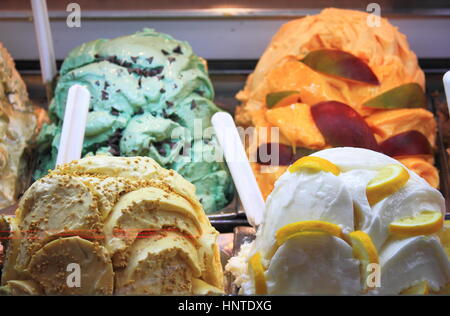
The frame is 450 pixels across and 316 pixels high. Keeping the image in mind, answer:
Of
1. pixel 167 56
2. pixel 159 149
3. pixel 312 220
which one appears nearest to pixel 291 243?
pixel 312 220

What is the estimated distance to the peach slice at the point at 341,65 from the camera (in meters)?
1.98

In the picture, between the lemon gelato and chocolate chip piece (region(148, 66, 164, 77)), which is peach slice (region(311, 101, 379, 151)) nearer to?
chocolate chip piece (region(148, 66, 164, 77))

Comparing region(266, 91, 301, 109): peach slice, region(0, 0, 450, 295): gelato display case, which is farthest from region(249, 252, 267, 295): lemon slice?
region(266, 91, 301, 109): peach slice

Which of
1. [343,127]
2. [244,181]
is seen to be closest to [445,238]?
[244,181]

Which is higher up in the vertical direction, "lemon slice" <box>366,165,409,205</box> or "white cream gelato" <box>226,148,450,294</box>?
"lemon slice" <box>366,165,409,205</box>

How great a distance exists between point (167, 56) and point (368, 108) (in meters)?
0.77

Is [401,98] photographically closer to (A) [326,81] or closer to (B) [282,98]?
(A) [326,81]

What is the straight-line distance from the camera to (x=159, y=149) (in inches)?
76.0

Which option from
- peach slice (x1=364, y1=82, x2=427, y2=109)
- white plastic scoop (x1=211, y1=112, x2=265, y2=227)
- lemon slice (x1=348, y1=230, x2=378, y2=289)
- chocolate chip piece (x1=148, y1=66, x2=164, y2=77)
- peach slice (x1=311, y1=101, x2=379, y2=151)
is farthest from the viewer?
chocolate chip piece (x1=148, y1=66, x2=164, y2=77)

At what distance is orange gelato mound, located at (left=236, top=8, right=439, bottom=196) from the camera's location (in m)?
1.87

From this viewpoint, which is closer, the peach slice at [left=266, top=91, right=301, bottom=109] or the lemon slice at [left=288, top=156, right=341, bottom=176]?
the lemon slice at [left=288, top=156, right=341, bottom=176]

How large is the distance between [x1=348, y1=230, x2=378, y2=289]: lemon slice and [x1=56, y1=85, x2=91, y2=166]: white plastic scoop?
77cm

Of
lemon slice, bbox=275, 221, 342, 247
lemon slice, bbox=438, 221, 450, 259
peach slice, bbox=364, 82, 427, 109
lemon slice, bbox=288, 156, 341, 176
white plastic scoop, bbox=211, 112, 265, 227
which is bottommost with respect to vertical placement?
lemon slice, bbox=275, 221, 342, 247
